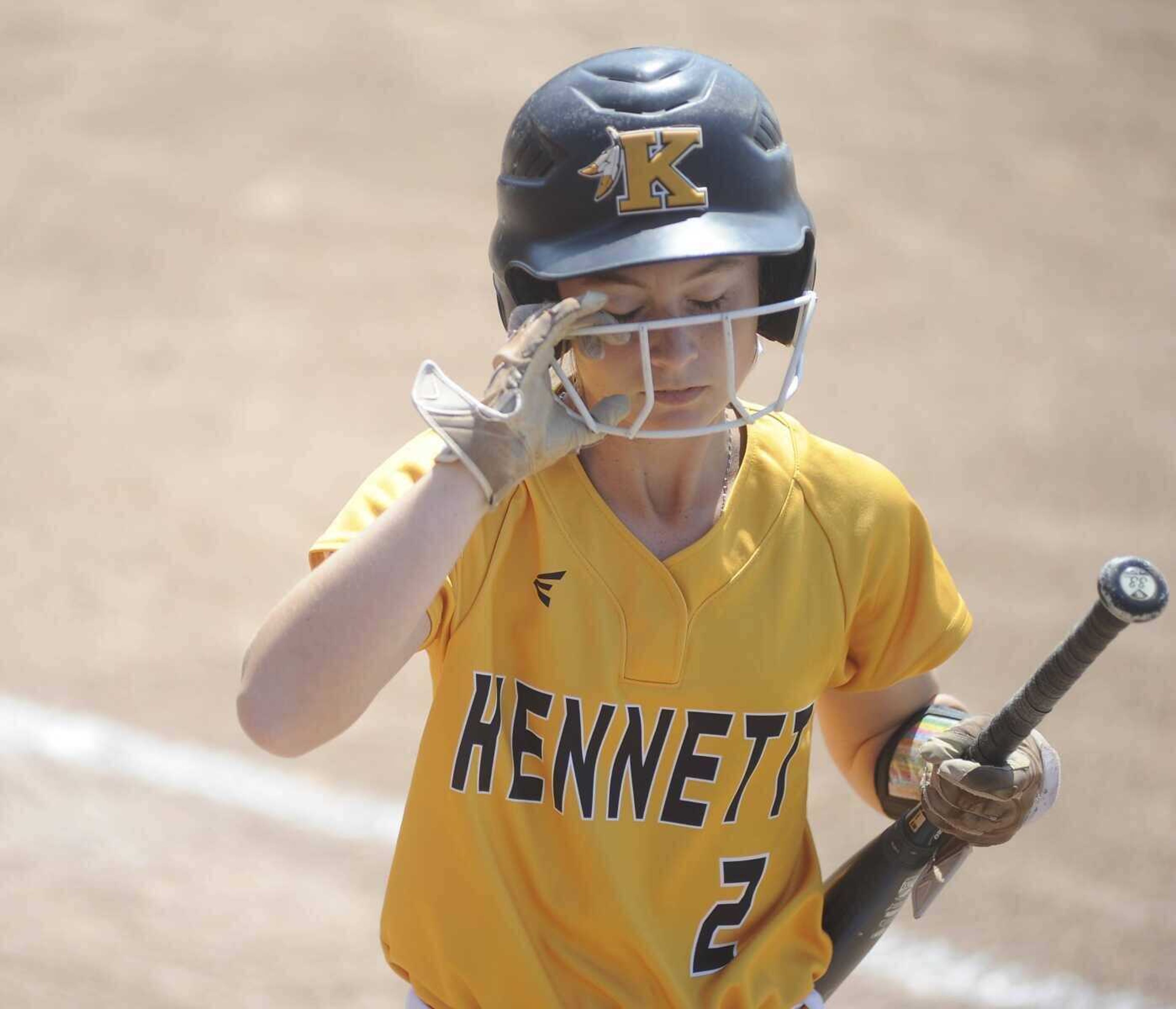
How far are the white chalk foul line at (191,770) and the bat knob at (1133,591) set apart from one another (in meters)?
2.75

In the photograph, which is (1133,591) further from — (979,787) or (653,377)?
(653,377)

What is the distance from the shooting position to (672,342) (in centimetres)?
215

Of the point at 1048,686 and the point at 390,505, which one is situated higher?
the point at 390,505

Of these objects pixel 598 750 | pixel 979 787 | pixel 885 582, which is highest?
pixel 885 582

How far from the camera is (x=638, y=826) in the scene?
230cm

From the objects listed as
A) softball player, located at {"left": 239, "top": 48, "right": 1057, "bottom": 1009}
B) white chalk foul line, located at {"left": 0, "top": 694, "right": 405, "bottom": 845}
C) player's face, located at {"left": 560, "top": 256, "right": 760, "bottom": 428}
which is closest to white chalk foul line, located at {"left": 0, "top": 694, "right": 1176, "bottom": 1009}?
white chalk foul line, located at {"left": 0, "top": 694, "right": 405, "bottom": 845}

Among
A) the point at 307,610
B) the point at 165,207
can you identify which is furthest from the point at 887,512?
the point at 165,207

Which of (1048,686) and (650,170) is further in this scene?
(1048,686)

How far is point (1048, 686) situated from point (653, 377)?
0.81 metres

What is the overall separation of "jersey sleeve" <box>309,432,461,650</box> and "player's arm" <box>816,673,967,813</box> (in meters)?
0.80

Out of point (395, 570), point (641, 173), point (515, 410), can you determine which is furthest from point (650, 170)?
point (395, 570)

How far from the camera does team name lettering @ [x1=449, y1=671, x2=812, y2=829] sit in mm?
2266

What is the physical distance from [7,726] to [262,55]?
4.90 metres

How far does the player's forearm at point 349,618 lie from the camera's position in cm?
199
